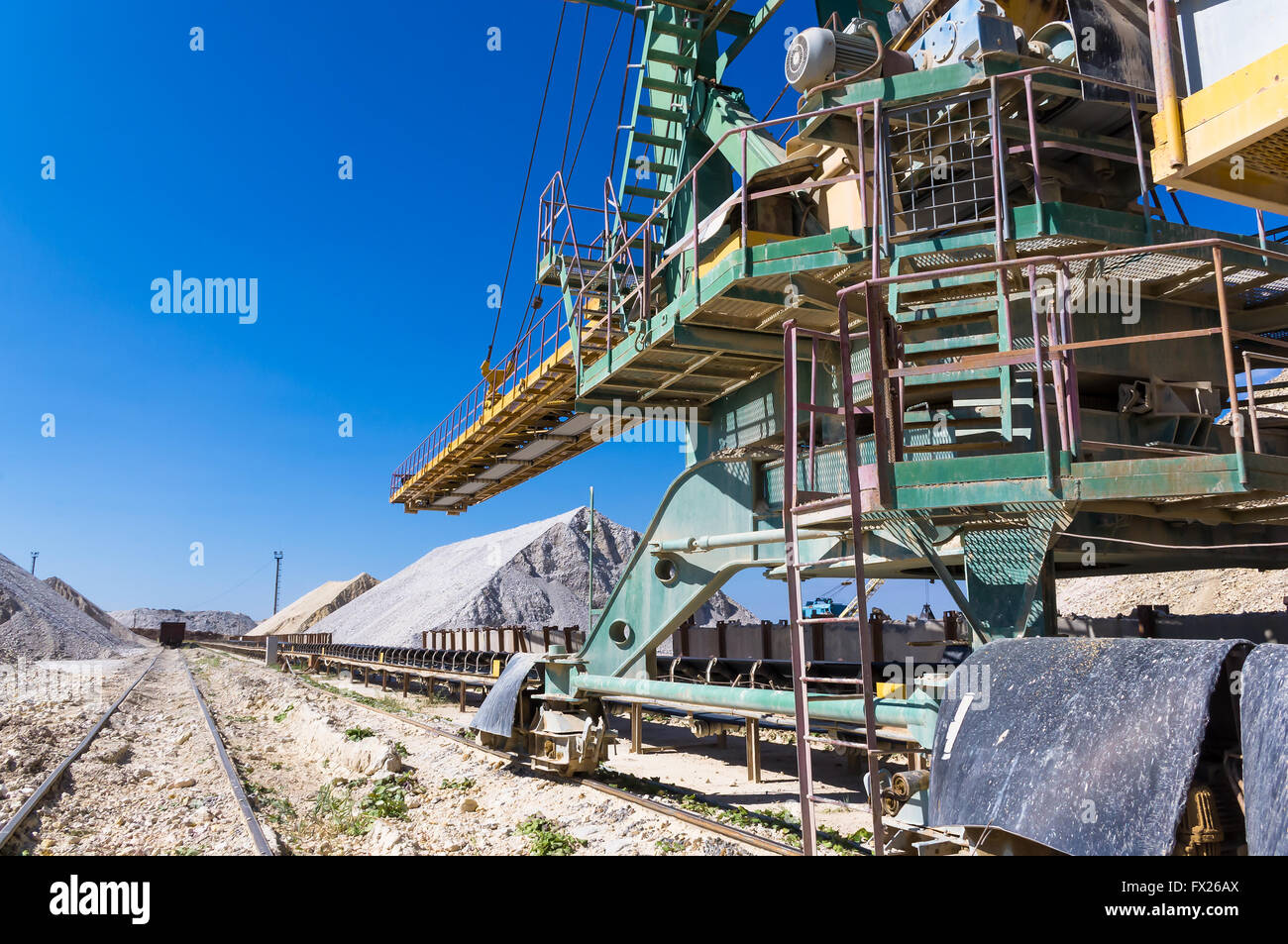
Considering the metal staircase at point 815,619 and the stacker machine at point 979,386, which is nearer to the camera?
the stacker machine at point 979,386

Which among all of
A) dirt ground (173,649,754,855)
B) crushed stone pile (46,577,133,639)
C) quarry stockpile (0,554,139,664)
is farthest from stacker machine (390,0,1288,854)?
crushed stone pile (46,577,133,639)

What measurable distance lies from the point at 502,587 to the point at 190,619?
12774 cm

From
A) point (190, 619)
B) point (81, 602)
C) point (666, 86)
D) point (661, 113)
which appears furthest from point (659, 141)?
point (190, 619)

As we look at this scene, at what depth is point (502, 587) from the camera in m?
39.9

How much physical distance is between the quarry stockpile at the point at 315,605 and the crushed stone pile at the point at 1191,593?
55467 mm

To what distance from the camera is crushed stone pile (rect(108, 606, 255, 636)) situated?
139250 millimetres

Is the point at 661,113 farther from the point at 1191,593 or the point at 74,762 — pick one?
the point at 1191,593

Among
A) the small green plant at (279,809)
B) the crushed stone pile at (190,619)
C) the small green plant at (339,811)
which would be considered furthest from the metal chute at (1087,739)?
the crushed stone pile at (190,619)

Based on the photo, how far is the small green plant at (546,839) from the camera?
21.0 feet

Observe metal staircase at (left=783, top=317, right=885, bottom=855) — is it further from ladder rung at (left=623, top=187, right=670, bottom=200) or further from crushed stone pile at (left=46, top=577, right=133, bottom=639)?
crushed stone pile at (left=46, top=577, right=133, bottom=639)

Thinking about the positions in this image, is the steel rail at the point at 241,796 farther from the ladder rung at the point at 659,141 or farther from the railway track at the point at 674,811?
the ladder rung at the point at 659,141
